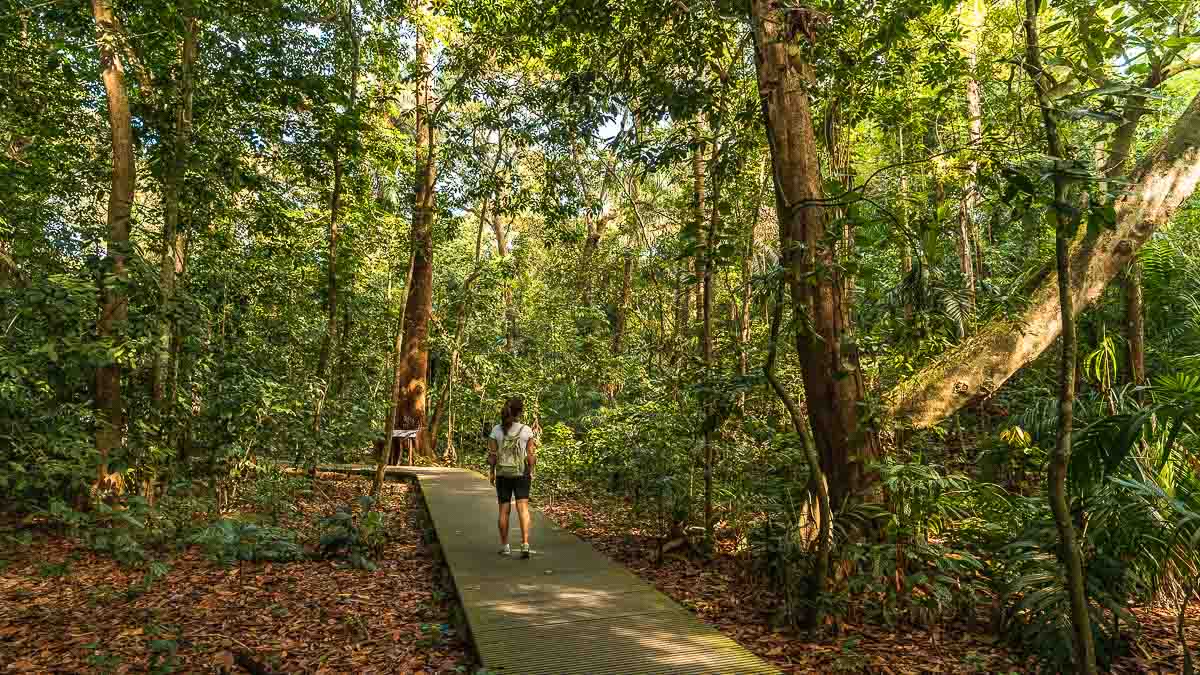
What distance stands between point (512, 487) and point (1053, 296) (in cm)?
505

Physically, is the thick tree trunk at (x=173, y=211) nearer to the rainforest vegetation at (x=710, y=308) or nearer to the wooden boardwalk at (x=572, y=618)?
the rainforest vegetation at (x=710, y=308)

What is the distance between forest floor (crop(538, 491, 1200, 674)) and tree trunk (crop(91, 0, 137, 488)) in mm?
5485

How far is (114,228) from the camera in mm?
6828

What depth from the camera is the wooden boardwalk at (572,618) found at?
3.97 m

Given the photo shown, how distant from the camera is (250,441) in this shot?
8508mm

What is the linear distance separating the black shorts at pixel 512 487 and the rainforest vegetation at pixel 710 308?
3.69ft

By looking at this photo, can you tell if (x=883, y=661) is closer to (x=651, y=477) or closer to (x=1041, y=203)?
(x=1041, y=203)

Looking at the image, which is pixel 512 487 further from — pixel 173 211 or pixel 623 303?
pixel 623 303

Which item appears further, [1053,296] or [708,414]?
[708,414]

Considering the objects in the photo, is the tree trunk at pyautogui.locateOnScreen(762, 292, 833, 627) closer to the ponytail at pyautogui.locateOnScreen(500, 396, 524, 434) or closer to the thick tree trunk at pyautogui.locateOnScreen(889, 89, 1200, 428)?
the thick tree trunk at pyautogui.locateOnScreen(889, 89, 1200, 428)

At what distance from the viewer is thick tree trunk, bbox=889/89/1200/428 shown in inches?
201

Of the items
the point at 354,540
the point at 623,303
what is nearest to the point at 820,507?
the point at 354,540

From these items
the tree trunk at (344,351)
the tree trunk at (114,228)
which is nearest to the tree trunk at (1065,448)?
the tree trunk at (114,228)

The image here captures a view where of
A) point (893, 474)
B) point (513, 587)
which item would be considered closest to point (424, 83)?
point (513, 587)
